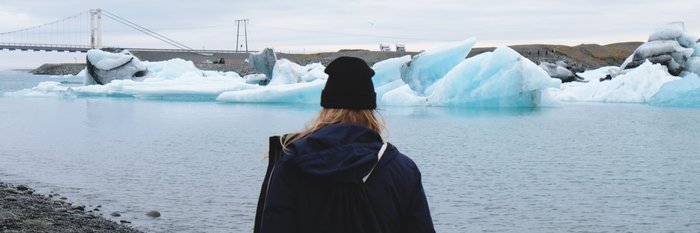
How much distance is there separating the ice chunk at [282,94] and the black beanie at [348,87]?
27201 mm

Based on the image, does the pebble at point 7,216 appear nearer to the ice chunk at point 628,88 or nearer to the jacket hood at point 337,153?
the jacket hood at point 337,153

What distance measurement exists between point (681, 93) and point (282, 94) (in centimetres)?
1385

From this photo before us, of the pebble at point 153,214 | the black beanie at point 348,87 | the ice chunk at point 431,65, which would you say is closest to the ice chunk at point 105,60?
the ice chunk at point 431,65

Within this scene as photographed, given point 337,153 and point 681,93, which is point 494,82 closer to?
point 681,93

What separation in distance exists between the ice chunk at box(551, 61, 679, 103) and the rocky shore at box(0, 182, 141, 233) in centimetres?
2710

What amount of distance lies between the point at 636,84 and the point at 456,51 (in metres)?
9.61

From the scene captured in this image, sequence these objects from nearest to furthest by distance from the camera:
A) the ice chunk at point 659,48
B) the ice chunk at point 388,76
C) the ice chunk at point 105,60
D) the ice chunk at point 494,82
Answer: the ice chunk at point 494,82 → the ice chunk at point 388,76 → the ice chunk at point 659,48 → the ice chunk at point 105,60

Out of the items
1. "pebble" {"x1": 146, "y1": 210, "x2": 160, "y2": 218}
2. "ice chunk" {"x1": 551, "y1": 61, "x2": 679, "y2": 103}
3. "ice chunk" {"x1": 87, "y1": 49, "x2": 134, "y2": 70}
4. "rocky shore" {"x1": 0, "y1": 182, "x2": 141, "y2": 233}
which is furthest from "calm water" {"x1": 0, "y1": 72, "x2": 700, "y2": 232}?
"ice chunk" {"x1": 87, "y1": 49, "x2": 134, "y2": 70}

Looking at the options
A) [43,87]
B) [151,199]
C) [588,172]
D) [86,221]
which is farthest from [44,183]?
[43,87]

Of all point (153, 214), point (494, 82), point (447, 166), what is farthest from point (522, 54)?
point (153, 214)

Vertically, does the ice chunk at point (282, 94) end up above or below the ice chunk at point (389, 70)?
below

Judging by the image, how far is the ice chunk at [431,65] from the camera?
29.8 metres

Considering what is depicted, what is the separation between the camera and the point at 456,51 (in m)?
29.7

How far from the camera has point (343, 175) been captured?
2.33m
